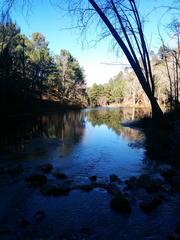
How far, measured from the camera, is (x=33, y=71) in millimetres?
42281

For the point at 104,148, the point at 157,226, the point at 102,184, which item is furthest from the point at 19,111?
the point at 157,226

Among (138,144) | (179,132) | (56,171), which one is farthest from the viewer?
(138,144)

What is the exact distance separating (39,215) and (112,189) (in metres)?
1.95

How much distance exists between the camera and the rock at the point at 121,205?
15.6 feet

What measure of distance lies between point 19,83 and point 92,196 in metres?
26.5

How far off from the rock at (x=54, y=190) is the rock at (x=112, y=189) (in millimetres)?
945

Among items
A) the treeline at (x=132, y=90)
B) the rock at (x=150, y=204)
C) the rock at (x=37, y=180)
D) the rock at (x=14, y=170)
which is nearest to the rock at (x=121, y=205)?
the rock at (x=150, y=204)

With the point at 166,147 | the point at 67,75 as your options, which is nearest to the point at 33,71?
the point at 67,75

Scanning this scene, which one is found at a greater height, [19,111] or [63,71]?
[63,71]

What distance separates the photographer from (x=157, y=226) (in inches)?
165

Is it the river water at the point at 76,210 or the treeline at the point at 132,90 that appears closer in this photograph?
the river water at the point at 76,210

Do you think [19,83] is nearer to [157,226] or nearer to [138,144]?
[138,144]

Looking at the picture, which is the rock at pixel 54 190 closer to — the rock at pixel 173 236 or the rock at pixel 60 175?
the rock at pixel 60 175

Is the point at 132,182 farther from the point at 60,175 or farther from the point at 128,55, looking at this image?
the point at 128,55
